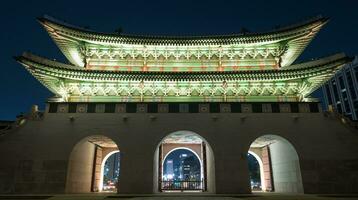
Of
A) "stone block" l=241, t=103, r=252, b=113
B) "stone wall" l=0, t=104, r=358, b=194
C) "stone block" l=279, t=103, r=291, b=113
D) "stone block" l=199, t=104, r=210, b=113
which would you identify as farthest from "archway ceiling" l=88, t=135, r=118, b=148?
"stone block" l=279, t=103, r=291, b=113

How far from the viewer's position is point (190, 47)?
20469mm

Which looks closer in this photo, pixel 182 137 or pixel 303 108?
pixel 303 108

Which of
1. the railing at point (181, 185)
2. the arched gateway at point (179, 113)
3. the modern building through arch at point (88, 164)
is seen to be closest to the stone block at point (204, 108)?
the arched gateway at point (179, 113)

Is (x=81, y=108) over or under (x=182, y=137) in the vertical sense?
over

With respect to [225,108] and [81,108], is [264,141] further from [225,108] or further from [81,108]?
[81,108]

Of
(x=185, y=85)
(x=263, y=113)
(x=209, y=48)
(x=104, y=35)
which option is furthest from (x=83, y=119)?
(x=263, y=113)

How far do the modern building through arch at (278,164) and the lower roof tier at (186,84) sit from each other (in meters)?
3.55

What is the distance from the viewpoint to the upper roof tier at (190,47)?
752 inches

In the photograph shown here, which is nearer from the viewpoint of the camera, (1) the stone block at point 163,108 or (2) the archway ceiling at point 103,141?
(1) the stone block at point 163,108

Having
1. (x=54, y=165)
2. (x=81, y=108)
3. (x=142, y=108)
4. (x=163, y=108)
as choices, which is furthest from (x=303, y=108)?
(x=54, y=165)

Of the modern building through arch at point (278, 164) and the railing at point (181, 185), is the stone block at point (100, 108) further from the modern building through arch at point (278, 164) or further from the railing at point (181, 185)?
the modern building through arch at point (278, 164)

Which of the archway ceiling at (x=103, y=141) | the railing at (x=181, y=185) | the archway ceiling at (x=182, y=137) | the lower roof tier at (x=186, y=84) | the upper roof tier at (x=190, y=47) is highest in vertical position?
the upper roof tier at (x=190, y=47)

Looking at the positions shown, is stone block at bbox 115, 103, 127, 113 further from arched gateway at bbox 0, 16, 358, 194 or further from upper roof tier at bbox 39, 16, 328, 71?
upper roof tier at bbox 39, 16, 328, 71

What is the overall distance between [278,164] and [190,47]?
11.7 meters
